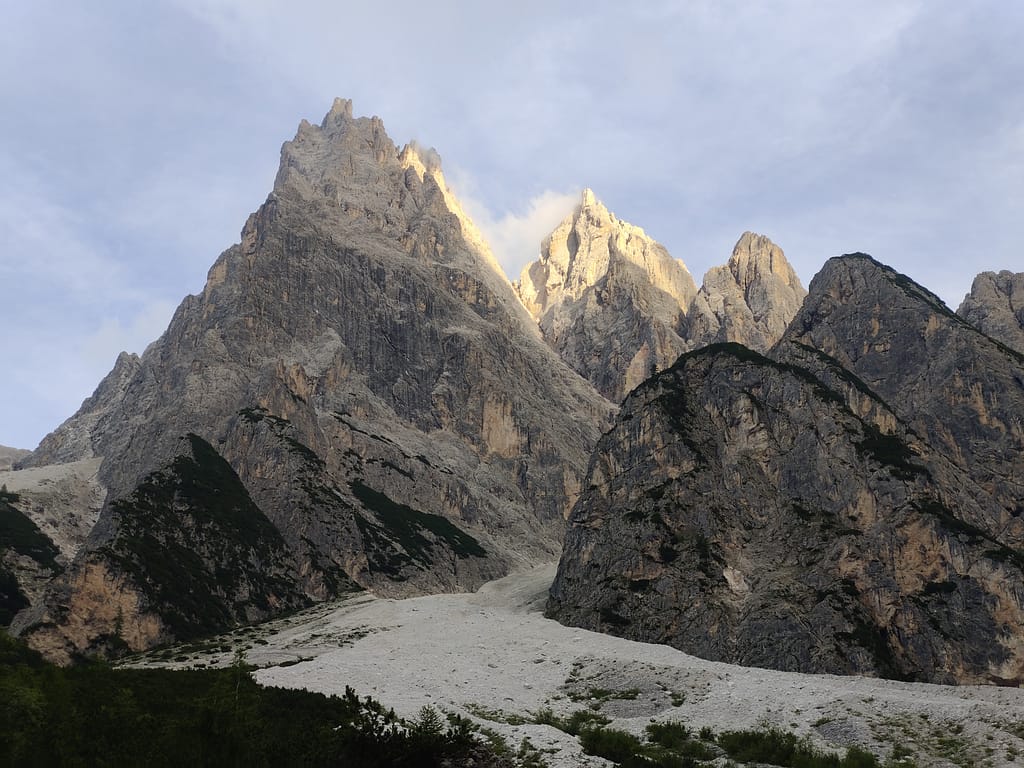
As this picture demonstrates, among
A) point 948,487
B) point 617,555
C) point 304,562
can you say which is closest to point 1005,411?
point 948,487

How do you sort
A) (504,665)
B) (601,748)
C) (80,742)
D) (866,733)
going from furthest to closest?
(504,665) < (866,733) < (601,748) < (80,742)

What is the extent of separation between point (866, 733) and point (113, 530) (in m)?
89.5

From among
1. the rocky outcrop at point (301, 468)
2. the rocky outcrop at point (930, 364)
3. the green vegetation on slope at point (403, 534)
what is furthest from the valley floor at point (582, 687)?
the rocky outcrop at point (930, 364)

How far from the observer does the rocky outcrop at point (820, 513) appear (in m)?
65.8

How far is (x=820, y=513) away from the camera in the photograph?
80.9m

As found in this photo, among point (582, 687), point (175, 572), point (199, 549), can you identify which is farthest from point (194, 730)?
point (199, 549)

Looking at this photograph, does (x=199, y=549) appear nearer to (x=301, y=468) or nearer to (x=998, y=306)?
(x=301, y=468)

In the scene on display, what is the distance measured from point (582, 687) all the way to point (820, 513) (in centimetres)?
3533

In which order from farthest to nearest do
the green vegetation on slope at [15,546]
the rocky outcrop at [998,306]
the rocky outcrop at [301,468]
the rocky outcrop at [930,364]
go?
the rocky outcrop at [998,306]
the rocky outcrop at [301,468]
the green vegetation on slope at [15,546]
the rocky outcrop at [930,364]

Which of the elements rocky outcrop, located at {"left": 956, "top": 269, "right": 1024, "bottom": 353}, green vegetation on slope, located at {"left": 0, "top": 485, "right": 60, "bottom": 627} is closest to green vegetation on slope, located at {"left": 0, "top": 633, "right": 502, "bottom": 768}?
green vegetation on slope, located at {"left": 0, "top": 485, "right": 60, "bottom": 627}

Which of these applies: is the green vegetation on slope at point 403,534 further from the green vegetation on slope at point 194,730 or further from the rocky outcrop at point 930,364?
the green vegetation on slope at point 194,730

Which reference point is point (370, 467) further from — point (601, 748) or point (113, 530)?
point (601, 748)

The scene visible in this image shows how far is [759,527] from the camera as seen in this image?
84250 millimetres

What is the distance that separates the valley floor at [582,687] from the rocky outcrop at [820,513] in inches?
209
